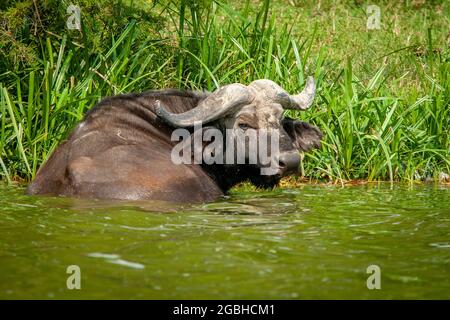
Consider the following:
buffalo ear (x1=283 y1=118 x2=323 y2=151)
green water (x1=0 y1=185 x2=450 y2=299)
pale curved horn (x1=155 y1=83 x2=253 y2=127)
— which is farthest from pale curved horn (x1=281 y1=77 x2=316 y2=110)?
green water (x1=0 y1=185 x2=450 y2=299)

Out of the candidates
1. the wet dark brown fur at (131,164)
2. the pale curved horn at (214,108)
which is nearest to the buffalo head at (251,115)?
the pale curved horn at (214,108)

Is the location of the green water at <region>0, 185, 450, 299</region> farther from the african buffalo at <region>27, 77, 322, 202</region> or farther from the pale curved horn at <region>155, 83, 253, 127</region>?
the pale curved horn at <region>155, 83, 253, 127</region>

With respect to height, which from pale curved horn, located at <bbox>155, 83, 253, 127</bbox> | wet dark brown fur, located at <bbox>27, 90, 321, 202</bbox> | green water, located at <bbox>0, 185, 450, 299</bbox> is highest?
pale curved horn, located at <bbox>155, 83, 253, 127</bbox>

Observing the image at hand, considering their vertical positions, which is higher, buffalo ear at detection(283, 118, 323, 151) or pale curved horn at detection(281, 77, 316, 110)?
pale curved horn at detection(281, 77, 316, 110)

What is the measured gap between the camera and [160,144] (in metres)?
7.88

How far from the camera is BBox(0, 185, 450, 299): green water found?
4.36 m

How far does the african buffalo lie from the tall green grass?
103 centimetres

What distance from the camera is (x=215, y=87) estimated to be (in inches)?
391

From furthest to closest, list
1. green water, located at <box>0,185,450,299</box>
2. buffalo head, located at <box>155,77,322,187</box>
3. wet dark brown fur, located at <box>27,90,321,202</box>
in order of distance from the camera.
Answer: buffalo head, located at <box>155,77,322,187</box>, wet dark brown fur, located at <box>27,90,321,202</box>, green water, located at <box>0,185,450,299</box>

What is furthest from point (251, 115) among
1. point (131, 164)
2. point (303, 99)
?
point (131, 164)

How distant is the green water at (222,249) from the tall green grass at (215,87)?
167cm

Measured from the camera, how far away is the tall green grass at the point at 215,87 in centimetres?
909
